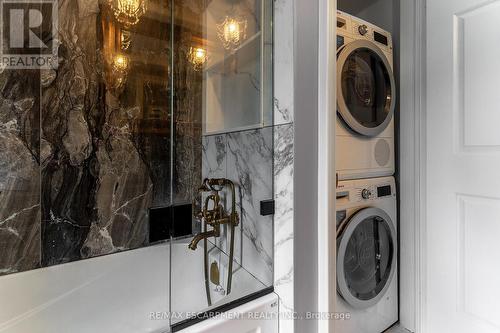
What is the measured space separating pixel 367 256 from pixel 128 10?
2.06m

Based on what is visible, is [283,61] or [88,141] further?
[88,141]

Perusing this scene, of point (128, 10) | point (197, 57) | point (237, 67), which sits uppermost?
Answer: point (128, 10)

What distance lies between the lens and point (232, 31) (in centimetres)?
159

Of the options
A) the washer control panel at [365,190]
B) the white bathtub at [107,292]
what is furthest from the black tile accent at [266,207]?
the washer control panel at [365,190]

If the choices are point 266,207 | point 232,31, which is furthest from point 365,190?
point 232,31

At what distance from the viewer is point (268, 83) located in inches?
48.1

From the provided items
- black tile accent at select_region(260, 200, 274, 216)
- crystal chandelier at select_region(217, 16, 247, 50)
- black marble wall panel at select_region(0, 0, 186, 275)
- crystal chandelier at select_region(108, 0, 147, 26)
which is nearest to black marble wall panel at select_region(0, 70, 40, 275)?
black marble wall panel at select_region(0, 0, 186, 275)

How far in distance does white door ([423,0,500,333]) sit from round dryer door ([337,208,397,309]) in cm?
22

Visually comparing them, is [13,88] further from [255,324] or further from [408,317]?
[408,317]

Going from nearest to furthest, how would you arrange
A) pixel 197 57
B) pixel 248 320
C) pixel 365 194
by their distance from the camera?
pixel 248 320
pixel 365 194
pixel 197 57

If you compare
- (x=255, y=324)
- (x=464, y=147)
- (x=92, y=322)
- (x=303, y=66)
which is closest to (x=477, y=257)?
(x=464, y=147)

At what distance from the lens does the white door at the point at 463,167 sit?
51.8 inches

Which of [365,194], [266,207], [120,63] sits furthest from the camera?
[120,63]

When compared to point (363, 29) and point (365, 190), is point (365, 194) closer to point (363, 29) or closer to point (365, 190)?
point (365, 190)
